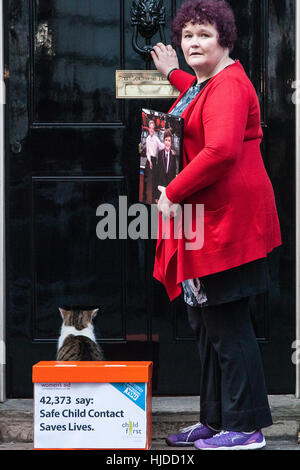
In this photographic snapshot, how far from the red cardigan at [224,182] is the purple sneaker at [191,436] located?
701mm

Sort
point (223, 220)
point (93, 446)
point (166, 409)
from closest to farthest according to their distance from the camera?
1. point (223, 220)
2. point (93, 446)
3. point (166, 409)

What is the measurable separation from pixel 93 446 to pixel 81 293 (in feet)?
2.63

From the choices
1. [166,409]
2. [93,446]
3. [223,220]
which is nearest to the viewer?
[223,220]

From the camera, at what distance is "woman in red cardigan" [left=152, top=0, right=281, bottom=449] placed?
256cm

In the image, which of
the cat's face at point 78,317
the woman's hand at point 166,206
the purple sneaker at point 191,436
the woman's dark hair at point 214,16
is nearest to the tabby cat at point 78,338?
the cat's face at point 78,317

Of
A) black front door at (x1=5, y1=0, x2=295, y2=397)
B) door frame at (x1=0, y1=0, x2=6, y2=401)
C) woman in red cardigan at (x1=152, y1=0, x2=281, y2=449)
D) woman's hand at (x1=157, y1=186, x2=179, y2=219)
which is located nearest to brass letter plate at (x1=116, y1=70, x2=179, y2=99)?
black front door at (x1=5, y1=0, x2=295, y2=397)

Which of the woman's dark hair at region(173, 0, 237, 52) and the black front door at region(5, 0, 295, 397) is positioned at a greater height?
the woman's dark hair at region(173, 0, 237, 52)

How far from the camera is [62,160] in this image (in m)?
3.34

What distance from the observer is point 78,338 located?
3182 millimetres

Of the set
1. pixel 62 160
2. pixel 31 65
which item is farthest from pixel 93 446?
pixel 31 65

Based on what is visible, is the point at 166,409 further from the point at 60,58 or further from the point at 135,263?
the point at 60,58

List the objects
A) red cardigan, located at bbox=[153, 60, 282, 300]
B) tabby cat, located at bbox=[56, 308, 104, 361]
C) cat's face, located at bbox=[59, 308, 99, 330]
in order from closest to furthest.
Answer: red cardigan, located at bbox=[153, 60, 282, 300]
tabby cat, located at bbox=[56, 308, 104, 361]
cat's face, located at bbox=[59, 308, 99, 330]

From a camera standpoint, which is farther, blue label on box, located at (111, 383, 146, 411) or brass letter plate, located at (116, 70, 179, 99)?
brass letter plate, located at (116, 70, 179, 99)

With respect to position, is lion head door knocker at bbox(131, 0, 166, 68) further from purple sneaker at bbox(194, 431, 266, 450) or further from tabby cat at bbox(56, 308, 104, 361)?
purple sneaker at bbox(194, 431, 266, 450)
